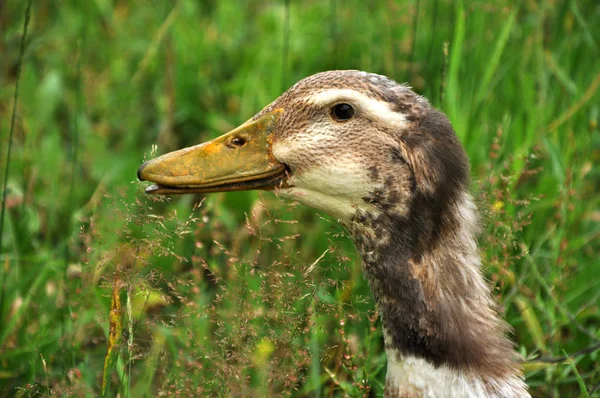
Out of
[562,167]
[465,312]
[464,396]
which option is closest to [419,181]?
[465,312]

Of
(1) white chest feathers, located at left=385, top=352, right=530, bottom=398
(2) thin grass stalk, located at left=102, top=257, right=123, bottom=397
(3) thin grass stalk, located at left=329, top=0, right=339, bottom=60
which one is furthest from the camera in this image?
(3) thin grass stalk, located at left=329, top=0, right=339, bottom=60

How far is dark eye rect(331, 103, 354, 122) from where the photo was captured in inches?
91.7

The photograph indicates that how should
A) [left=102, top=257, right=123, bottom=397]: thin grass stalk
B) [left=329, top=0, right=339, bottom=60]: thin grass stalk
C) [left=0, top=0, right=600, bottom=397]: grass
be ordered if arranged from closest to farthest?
[left=102, top=257, right=123, bottom=397]: thin grass stalk
[left=0, top=0, right=600, bottom=397]: grass
[left=329, top=0, right=339, bottom=60]: thin grass stalk

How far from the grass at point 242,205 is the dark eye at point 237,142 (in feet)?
0.48

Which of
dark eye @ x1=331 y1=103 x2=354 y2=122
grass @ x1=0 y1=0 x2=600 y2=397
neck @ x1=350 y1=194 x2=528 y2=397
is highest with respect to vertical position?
dark eye @ x1=331 y1=103 x2=354 y2=122

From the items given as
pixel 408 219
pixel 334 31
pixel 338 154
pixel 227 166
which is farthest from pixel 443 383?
pixel 334 31

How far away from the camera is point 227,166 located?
8.07 feet

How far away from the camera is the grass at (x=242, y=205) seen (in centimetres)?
252

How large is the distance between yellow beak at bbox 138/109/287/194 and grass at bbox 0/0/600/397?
0.21 ft

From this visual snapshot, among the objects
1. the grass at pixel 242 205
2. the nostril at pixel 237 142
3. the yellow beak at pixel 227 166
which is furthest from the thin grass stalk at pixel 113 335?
the nostril at pixel 237 142

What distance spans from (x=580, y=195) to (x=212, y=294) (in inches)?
58.6

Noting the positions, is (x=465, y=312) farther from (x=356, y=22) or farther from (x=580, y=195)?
(x=356, y=22)

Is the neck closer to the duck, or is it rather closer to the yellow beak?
the duck

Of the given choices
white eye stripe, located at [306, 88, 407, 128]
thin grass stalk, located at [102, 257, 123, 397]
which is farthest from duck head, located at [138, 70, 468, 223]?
thin grass stalk, located at [102, 257, 123, 397]
